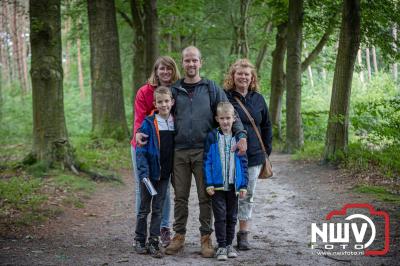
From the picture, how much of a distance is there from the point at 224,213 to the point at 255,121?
1182 mm

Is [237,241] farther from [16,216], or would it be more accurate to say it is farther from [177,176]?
[16,216]

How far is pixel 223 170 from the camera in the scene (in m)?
5.25

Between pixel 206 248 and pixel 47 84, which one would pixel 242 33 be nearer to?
pixel 47 84

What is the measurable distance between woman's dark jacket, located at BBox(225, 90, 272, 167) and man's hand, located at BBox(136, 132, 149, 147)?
3.80 ft

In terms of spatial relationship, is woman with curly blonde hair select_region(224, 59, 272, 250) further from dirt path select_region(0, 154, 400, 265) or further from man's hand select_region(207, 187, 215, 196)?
man's hand select_region(207, 187, 215, 196)

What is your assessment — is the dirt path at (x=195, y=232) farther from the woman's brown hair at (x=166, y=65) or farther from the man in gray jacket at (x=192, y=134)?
the woman's brown hair at (x=166, y=65)

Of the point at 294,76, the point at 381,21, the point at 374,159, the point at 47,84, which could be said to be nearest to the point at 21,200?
the point at 47,84

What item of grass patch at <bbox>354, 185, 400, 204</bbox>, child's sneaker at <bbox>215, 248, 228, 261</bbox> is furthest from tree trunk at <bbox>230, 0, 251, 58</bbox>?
child's sneaker at <bbox>215, 248, 228, 261</bbox>

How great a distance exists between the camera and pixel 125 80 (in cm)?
3144

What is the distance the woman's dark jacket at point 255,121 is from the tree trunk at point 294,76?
11002 millimetres

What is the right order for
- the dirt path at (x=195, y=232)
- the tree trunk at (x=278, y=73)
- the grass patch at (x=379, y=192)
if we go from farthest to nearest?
the tree trunk at (x=278, y=73) < the grass patch at (x=379, y=192) < the dirt path at (x=195, y=232)

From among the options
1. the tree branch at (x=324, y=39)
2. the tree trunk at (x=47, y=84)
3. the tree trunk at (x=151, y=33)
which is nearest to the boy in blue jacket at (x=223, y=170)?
the tree trunk at (x=47, y=84)

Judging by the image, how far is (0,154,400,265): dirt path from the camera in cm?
508

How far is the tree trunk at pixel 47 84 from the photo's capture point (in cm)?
941
